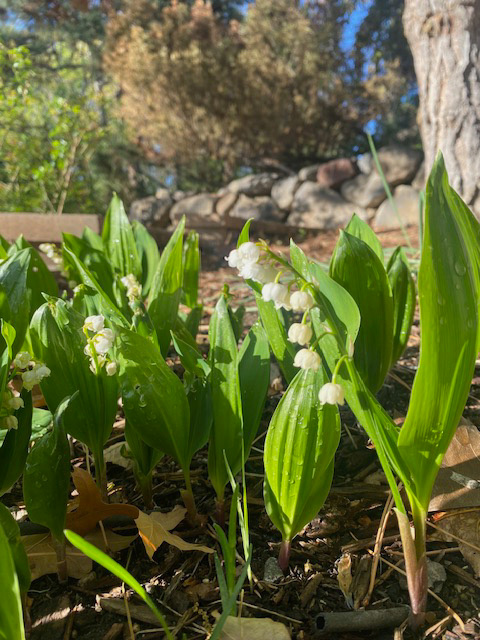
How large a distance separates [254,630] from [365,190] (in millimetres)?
8140

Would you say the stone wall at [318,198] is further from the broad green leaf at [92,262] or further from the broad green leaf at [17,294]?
the broad green leaf at [17,294]

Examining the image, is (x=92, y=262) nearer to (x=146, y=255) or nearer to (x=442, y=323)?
(x=146, y=255)

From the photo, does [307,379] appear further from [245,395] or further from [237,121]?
[237,121]

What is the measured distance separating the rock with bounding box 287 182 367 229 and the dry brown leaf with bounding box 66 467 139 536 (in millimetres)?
7446

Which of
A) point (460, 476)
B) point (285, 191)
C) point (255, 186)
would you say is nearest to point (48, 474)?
point (460, 476)

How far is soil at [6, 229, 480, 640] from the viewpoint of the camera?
0.85m

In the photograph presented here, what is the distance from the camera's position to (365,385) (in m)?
0.84

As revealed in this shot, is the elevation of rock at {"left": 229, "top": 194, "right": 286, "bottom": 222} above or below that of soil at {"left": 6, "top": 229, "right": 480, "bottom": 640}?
above

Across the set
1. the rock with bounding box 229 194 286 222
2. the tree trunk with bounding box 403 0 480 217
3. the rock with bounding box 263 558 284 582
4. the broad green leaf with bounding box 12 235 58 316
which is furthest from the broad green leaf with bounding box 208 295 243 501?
the rock with bounding box 229 194 286 222

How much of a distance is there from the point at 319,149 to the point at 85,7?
6029 millimetres

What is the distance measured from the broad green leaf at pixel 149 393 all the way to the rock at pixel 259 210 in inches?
304

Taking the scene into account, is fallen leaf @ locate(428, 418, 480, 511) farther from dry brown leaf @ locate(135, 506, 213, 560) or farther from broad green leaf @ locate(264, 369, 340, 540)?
dry brown leaf @ locate(135, 506, 213, 560)

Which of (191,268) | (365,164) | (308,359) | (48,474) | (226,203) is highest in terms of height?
(365,164)

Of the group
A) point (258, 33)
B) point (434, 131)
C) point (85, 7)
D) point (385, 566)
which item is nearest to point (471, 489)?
point (385, 566)
